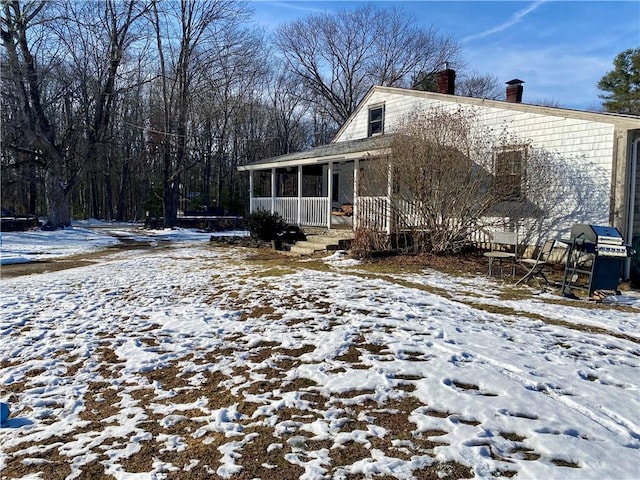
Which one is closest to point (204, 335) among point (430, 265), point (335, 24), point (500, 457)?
point (500, 457)

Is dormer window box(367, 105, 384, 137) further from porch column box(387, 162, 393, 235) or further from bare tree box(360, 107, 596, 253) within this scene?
porch column box(387, 162, 393, 235)

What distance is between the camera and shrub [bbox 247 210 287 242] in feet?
45.0

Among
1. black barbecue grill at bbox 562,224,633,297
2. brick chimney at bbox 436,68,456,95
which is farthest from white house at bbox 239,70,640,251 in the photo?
black barbecue grill at bbox 562,224,633,297

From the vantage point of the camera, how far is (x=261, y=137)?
123 ft

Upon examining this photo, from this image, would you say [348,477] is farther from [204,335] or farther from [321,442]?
[204,335]

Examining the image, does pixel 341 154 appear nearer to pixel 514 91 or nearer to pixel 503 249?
pixel 503 249

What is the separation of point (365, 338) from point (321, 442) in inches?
78.8

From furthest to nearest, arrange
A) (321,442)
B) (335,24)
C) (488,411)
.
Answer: (335,24)
(488,411)
(321,442)

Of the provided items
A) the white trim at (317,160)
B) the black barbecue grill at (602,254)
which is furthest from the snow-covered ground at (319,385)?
the white trim at (317,160)

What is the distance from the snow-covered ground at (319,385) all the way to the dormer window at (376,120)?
424 inches

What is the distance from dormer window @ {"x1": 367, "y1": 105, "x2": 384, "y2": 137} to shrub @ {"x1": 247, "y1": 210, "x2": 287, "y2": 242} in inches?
223

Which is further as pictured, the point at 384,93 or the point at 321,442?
the point at 384,93

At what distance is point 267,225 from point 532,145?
26.9 ft

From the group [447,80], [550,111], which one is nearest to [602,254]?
[550,111]
